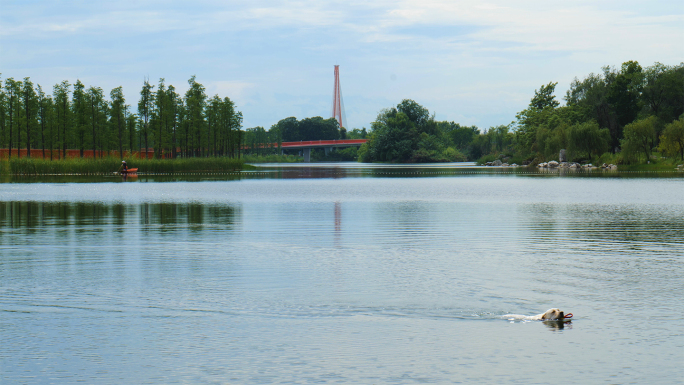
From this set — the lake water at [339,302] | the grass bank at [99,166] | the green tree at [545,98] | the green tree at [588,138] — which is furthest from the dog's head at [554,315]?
the green tree at [545,98]

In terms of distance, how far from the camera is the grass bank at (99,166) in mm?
71125

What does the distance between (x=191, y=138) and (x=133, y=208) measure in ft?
247

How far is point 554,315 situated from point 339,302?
3.31 m

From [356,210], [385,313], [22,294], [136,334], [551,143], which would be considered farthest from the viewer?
[551,143]

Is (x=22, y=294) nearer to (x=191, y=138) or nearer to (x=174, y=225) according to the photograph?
(x=174, y=225)

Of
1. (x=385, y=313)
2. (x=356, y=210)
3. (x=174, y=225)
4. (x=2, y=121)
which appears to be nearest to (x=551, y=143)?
(x=2, y=121)

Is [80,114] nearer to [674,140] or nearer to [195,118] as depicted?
[195,118]

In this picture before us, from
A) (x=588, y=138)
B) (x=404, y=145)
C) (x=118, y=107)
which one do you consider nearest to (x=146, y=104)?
(x=118, y=107)

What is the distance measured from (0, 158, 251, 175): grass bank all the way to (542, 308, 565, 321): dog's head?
70.3 metres

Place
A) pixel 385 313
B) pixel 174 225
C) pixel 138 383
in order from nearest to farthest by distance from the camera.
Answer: pixel 138 383
pixel 385 313
pixel 174 225

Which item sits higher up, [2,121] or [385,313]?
[2,121]

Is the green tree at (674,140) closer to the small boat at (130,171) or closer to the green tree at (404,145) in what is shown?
the small boat at (130,171)

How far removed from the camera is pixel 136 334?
9.03 meters

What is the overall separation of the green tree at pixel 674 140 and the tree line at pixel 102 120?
64542mm
